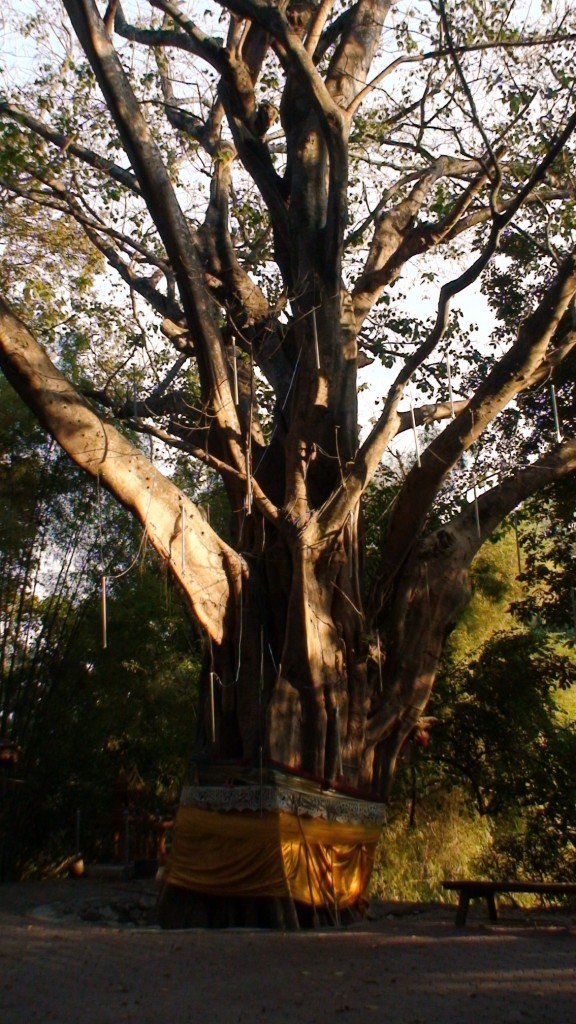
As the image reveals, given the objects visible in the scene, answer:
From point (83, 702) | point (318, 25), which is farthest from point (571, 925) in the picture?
point (83, 702)

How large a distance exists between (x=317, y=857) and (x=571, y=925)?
2.21 metres

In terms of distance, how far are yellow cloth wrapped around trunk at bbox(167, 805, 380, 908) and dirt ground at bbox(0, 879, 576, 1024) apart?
1.48 feet

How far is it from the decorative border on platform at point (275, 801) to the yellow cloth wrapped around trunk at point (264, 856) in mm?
50

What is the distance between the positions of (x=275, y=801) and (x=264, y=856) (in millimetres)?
426

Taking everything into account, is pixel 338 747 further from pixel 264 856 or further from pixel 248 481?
pixel 248 481

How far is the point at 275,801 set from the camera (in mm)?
7895

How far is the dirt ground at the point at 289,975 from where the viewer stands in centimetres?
448

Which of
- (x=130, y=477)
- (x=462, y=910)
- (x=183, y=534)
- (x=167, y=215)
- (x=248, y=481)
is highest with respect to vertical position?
(x=167, y=215)

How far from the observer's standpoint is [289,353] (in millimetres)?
10633

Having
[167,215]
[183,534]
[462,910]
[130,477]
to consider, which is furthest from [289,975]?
[167,215]

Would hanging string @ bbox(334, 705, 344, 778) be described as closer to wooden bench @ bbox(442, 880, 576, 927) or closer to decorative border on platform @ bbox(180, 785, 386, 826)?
decorative border on platform @ bbox(180, 785, 386, 826)

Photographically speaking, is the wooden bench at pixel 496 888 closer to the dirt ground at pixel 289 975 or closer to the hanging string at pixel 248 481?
the dirt ground at pixel 289 975

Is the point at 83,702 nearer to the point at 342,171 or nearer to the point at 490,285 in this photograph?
the point at 490,285

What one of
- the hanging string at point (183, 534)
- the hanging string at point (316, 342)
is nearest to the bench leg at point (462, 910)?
the hanging string at point (183, 534)
